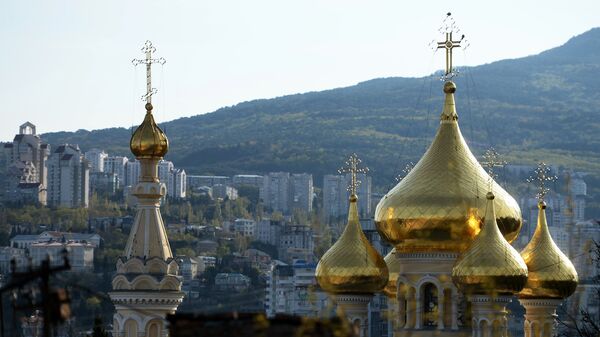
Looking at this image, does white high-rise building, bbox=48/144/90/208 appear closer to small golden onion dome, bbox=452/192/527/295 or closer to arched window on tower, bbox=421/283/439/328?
arched window on tower, bbox=421/283/439/328

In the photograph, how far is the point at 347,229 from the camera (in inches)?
1427

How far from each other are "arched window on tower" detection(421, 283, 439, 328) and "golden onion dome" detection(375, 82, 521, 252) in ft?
1.85

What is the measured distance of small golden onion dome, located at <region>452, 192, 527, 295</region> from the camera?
34.0m

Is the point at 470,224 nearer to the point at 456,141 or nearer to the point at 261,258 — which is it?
the point at 456,141

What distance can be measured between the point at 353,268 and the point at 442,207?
1.63m

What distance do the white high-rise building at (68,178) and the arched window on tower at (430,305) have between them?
14152cm

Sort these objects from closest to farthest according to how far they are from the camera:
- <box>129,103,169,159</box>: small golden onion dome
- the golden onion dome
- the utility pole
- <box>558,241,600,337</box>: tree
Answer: the utility pole, <box>558,241,600,337</box>: tree, the golden onion dome, <box>129,103,169,159</box>: small golden onion dome

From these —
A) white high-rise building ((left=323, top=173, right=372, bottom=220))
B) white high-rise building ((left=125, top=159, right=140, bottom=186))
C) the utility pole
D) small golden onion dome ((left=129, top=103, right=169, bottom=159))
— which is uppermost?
white high-rise building ((left=125, top=159, right=140, bottom=186))

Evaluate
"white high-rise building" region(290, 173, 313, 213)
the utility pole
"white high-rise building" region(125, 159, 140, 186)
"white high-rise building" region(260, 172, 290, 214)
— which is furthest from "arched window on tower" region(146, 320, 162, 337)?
"white high-rise building" region(260, 172, 290, 214)

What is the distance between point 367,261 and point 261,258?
115m

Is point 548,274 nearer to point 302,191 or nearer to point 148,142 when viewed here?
point 148,142

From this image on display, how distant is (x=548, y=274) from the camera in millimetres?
36000

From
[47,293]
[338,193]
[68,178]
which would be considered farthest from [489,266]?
[68,178]

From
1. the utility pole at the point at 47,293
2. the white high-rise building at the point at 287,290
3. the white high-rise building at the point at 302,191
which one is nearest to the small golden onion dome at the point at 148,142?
the utility pole at the point at 47,293
